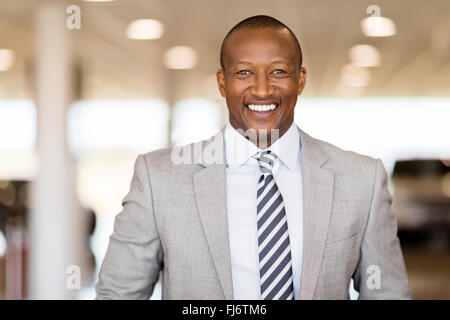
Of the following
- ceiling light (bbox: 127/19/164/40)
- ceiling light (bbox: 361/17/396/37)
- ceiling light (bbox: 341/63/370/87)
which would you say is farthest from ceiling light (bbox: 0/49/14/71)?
ceiling light (bbox: 341/63/370/87)

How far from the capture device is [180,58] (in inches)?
282

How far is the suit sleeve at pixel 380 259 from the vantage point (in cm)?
145

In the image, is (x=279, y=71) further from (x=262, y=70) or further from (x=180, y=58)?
(x=180, y=58)

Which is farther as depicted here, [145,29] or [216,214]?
[145,29]

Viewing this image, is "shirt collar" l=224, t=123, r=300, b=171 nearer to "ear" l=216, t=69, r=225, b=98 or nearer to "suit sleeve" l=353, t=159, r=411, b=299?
"ear" l=216, t=69, r=225, b=98

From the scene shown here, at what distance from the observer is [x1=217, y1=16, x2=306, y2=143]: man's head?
1375 mm

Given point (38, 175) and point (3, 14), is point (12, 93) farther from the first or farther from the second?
point (38, 175)

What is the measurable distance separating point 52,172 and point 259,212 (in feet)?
10.8

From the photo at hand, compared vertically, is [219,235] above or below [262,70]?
below

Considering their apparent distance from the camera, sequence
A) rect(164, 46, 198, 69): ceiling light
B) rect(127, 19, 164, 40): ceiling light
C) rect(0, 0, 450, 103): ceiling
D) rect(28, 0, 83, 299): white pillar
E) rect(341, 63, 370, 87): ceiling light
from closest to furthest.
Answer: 1. rect(28, 0, 83, 299): white pillar
2. rect(0, 0, 450, 103): ceiling
3. rect(127, 19, 164, 40): ceiling light
4. rect(164, 46, 198, 69): ceiling light
5. rect(341, 63, 370, 87): ceiling light

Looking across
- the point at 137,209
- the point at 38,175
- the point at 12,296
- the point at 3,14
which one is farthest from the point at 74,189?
the point at 137,209

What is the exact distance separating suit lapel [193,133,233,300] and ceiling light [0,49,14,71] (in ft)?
18.1

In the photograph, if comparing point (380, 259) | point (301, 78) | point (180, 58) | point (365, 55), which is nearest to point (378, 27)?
point (365, 55)

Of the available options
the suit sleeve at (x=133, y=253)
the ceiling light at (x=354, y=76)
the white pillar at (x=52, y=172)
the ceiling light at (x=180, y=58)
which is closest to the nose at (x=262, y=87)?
the suit sleeve at (x=133, y=253)
